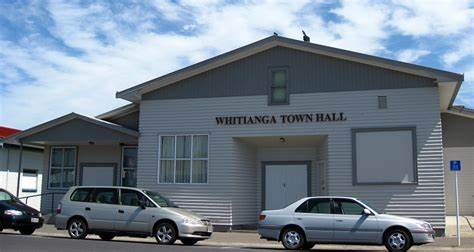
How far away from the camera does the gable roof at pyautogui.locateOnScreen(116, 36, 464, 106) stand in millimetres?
18938

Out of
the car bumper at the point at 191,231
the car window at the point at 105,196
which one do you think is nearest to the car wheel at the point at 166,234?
the car bumper at the point at 191,231

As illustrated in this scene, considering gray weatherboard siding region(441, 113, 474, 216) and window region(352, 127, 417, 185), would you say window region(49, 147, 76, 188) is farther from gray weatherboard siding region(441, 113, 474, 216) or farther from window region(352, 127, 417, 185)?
gray weatherboard siding region(441, 113, 474, 216)

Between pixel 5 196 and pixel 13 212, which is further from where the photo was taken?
pixel 5 196

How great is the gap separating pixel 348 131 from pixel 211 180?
5276mm

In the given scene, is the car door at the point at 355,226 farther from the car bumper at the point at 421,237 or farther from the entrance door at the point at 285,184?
the entrance door at the point at 285,184

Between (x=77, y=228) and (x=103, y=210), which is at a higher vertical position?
(x=103, y=210)

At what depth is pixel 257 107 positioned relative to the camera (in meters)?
21.0

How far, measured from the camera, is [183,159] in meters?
21.8

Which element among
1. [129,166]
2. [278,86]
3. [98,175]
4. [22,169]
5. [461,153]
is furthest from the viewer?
[22,169]

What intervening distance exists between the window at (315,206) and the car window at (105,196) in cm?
547

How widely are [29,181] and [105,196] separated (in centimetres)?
1910

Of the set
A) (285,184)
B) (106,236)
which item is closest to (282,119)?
(285,184)

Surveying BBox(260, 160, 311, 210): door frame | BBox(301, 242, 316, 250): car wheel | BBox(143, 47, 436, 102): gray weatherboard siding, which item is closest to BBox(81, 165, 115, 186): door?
BBox(143, 47, 436, 102): gray weatherboard siding

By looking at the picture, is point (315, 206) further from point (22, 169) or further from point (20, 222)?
point (22, 169)
